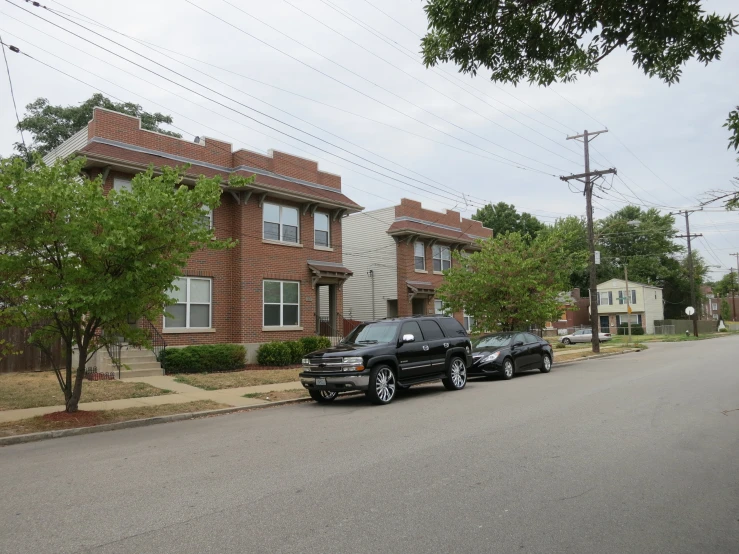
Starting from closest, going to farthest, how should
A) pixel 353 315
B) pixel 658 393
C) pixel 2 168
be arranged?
1. pixel 2 168
2. pixel 658 393
3. pixel 353 315

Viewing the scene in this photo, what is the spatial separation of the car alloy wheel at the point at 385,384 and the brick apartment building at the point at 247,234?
9.01 m

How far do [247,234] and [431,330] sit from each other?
917 centimetres

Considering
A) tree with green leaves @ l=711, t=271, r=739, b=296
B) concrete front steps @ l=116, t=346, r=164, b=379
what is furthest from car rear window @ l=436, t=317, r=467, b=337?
tree with green leaves @ l=711, t=271, r=739, b=296

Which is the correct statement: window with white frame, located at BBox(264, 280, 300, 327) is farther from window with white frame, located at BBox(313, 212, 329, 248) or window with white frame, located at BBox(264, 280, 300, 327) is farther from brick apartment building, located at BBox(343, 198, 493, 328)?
brick apartment building, located at BBox(343, 198, 493, 328)

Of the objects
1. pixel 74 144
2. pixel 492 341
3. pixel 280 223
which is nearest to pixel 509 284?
pixel 492 341

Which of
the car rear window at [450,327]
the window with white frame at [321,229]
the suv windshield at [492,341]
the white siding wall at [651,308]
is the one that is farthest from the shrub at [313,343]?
the white siding wall at [651,308]

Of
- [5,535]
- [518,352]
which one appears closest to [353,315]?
[518,352]

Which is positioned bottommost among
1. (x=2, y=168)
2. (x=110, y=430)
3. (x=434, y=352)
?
(x=110, y=430)

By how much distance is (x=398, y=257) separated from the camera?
2925 cm

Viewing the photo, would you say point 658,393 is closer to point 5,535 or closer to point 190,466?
point 190,466

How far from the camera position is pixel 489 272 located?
23016 millimetres

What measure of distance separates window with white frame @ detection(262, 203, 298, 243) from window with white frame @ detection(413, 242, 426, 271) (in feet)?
30.3

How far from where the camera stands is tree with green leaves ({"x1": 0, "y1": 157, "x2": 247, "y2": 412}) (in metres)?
9.26

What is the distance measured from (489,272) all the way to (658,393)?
36.2 ft
